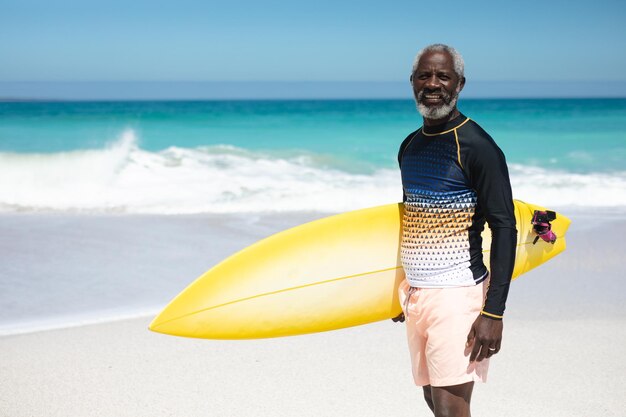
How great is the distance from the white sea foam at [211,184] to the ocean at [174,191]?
3 centimetres

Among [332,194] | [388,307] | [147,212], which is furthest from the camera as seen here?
[332,194]

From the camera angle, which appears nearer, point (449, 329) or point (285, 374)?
point (449, 329)

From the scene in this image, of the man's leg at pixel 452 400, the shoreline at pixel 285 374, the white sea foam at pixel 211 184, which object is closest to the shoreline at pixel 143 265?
the shoreline at pixel 285 374

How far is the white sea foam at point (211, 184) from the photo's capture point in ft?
31.8

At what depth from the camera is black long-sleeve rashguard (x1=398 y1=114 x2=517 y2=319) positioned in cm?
194

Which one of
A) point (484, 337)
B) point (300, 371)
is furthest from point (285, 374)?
point (484, 337)

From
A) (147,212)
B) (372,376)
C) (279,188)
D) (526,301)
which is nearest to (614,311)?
(526,301)

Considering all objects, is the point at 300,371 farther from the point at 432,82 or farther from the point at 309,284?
the point at 432,82

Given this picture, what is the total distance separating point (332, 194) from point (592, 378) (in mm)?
7436

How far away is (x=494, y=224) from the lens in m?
1.96

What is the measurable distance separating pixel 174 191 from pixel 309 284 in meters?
8.78

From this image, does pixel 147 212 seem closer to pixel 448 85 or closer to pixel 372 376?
pixel 372 376

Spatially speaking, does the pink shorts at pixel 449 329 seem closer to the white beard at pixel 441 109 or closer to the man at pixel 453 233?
the man at pixel 453 233

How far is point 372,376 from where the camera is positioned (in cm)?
335
